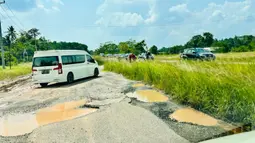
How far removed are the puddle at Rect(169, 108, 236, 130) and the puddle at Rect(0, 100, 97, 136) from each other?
240cm

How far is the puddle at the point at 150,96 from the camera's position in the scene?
25.7ft

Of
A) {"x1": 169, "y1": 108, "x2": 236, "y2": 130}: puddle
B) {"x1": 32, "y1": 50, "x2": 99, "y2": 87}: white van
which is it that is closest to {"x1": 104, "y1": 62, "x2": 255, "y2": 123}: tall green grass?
{"x1": 169, "y1": 108, "x2": 236, "y2": 130}: puddle

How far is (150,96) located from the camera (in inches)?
333

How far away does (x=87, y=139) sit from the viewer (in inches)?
182

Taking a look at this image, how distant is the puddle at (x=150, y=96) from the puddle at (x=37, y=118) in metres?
2.00

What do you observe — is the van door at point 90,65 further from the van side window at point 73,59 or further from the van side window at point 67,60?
the van side window at point 67,60

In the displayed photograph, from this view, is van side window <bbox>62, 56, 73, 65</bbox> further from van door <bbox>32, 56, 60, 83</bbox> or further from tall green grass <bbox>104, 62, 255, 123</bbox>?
tall green grass <bbox>104, 62, 255, 123</bbox>

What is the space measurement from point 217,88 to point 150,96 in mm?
2803

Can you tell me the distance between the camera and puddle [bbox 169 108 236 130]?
5.23 m

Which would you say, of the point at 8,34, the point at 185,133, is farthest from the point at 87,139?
the point at 8,34

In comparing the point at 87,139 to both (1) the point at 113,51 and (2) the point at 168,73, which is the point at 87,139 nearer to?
(2) the point at 168,73

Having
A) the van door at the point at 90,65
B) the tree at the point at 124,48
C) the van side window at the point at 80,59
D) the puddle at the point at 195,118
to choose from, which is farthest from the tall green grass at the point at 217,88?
the tree at the point at 124,48

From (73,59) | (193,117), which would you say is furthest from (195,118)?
(73,59)

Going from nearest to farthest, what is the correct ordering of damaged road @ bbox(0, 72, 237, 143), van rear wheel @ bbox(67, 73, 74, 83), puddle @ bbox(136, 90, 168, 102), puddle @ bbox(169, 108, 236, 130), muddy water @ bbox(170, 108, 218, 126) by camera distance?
1. damaged road @ bbox(0, 72, 237, 143)
2. puddle @ bbox(169, 108, 236, 130)
3. muddy water @ bbox(170, 108, 218, 126)
4. puddle @ bbox(136, 90, 168, 102)
5. van rear wheel @ bbox(67, 73, 74, 83)
